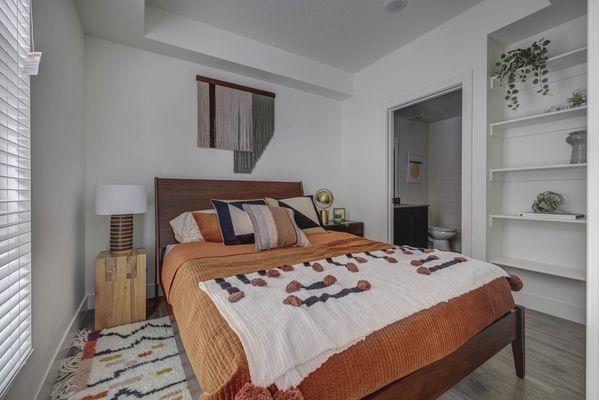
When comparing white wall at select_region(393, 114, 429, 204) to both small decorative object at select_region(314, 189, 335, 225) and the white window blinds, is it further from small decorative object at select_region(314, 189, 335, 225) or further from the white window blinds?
the white window blinds

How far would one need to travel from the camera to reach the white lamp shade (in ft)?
6.61

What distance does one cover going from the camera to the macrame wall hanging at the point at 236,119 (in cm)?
289

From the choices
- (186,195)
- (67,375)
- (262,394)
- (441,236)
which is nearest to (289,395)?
(262,394)

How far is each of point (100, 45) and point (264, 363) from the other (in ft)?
10.0

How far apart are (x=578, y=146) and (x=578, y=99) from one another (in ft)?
1.17

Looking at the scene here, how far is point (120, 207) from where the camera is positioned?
2.04 meters

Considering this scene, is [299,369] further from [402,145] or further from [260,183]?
[402,145]

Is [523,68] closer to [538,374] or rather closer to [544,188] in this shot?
[544,188]

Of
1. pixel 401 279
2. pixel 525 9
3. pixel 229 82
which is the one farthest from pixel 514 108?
pixel 229 82

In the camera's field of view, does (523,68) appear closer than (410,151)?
Yes

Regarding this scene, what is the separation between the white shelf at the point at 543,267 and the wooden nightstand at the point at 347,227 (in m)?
1.44

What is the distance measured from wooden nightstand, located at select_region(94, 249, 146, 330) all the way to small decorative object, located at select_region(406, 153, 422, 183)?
175 inches

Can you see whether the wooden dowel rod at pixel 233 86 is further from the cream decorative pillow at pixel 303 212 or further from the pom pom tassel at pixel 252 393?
the pom pom tassel at pixel 252 393

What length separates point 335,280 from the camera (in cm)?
122
